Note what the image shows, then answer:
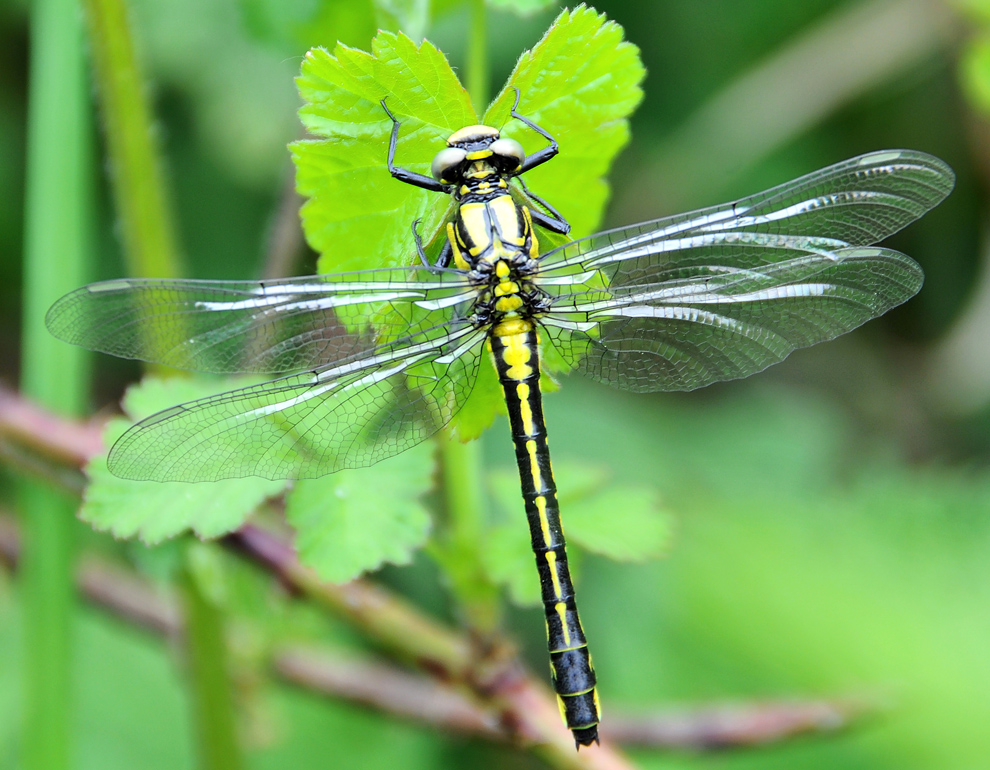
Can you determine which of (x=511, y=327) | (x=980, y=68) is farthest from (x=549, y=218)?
(x=980, y=68)

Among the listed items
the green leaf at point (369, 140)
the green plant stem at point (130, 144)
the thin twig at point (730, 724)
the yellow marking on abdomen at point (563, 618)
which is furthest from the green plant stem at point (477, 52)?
the thin twig at point (730, 724)

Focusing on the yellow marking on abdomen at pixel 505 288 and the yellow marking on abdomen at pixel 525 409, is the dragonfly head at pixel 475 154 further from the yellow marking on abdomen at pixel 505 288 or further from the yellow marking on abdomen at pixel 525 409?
the yellow marking on abdomen at pixel 525 409

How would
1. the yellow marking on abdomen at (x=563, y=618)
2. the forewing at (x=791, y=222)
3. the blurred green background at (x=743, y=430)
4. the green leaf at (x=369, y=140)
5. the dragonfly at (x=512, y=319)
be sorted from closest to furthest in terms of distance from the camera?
the green leaf at (x=369, y=140), the dragonfly at (x=512, y=319), the forewing at (x=791, y=222), the yellow marking on abdomen at (x=563, y=618), the blurred green background at (x=743, y=430)

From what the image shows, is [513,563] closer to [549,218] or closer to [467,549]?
[467,549]

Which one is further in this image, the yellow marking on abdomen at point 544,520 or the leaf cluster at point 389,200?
the yellow marking on abdomen at point 544,520

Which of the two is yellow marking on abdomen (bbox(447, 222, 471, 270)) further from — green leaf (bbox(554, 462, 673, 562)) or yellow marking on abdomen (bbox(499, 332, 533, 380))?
green leaf (bbox(554, 462, 673, 562))
